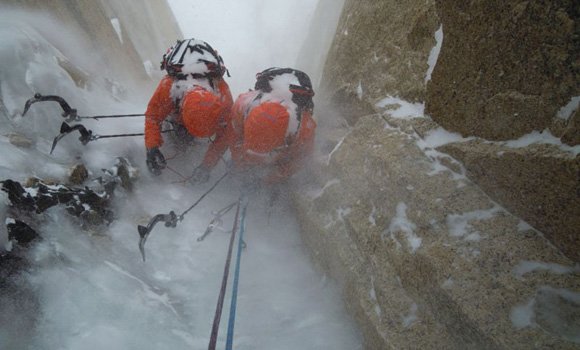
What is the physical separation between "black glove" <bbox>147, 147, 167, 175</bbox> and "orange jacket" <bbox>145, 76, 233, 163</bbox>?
0.23ft

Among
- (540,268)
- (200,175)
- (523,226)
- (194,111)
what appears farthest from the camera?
(200,175)

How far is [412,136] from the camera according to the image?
9.15 ft

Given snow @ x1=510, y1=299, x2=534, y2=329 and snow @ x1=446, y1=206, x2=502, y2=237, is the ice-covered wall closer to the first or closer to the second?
snow @ x1=446, y1=206, x2=502, y2=237

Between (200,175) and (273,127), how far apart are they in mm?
1626

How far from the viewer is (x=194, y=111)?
3.57 m

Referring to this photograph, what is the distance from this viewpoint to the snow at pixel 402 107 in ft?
9.21

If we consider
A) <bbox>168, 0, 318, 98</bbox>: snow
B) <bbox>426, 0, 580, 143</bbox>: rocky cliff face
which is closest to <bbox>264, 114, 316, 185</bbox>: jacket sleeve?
<bbox>426, 0, 580, 143</bbox>: rocky cliff face

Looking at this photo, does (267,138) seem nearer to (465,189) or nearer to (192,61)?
(192,61)

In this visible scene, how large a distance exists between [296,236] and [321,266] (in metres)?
0.72

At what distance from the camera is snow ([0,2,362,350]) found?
7.55 feet

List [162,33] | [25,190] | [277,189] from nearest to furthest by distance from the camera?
[25,190] < [277,189] < [162,33]

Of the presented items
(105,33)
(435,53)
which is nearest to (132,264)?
(435,53)

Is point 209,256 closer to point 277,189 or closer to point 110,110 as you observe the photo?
point 277,189

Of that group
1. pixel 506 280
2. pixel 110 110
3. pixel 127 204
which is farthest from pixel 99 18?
pixel 506 280
